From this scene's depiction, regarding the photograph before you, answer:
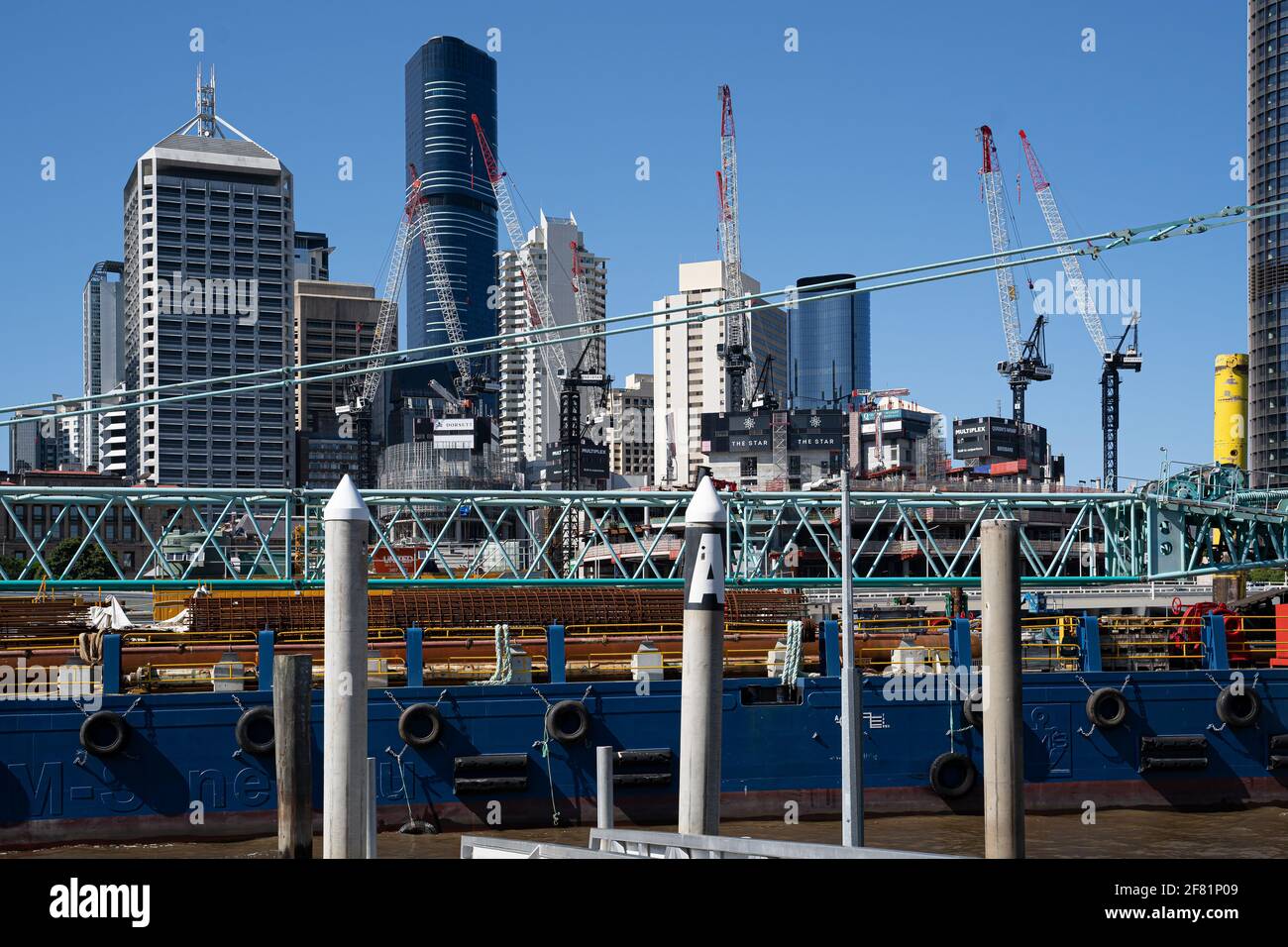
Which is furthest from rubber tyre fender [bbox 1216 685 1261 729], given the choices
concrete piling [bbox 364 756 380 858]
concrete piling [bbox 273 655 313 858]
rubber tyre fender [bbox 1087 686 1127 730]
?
concrete piling [bbox 273 655 313 858]

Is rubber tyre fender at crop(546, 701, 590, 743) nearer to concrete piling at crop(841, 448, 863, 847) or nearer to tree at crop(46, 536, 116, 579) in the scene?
concrete piling at crop(841, 448, 863, 847)

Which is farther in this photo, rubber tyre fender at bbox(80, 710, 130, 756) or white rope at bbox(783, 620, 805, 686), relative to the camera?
white rope at bbox(783, 620, 805, 686)

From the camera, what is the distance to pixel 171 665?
34031 millimetres

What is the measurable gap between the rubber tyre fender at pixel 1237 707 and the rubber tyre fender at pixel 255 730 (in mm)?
23692

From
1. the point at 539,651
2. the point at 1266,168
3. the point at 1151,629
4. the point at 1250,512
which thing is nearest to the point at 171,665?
the point at 539,651

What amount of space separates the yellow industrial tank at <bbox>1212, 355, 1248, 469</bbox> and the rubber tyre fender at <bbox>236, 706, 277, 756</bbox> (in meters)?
45.4

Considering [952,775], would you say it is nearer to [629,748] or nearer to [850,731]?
[629,748]

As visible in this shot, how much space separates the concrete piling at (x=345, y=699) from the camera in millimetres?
16734

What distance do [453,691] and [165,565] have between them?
2250 cm

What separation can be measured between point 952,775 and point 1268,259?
598 ft

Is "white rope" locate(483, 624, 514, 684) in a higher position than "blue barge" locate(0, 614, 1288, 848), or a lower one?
higher

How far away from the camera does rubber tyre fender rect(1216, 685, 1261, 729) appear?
35500 mm

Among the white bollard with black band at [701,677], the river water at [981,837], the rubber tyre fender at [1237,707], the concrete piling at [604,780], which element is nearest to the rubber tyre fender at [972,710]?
the river water at [981,837]
